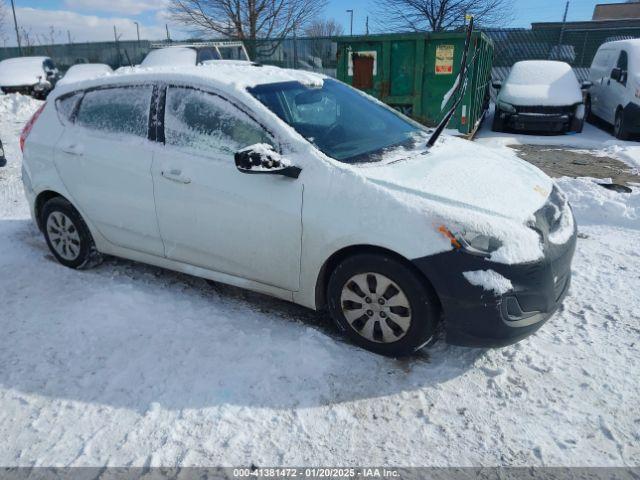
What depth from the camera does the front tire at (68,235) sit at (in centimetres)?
413

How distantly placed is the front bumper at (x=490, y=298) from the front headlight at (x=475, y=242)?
0.04 meters

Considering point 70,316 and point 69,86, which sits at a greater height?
point 69,86

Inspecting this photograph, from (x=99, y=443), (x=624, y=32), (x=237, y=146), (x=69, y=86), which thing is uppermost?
(x=624, y=32)

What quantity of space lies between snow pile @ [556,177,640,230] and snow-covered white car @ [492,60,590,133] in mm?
5370

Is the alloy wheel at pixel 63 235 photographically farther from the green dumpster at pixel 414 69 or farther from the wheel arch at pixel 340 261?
the green dumpster at pixel 414 69

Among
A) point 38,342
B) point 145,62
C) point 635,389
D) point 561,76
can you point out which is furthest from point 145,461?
point 145,62

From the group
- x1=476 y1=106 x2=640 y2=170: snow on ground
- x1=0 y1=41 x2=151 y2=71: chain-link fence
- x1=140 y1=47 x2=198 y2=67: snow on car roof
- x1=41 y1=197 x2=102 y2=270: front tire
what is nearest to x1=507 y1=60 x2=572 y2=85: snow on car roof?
x1=476 y1=106 x2=640 y2=170: snow on ground

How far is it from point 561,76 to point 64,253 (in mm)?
11280

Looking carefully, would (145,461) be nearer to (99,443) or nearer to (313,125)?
(99,443)

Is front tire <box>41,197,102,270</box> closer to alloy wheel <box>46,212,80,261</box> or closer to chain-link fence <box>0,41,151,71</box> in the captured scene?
alloy wheel <box>46,212,80,261</box>

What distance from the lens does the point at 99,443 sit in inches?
96.0

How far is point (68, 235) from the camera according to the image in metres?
4.23

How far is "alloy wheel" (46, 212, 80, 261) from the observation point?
4188mm

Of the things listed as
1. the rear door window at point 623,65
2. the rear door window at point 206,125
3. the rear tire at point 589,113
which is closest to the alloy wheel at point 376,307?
the rear door window at point 206,125
